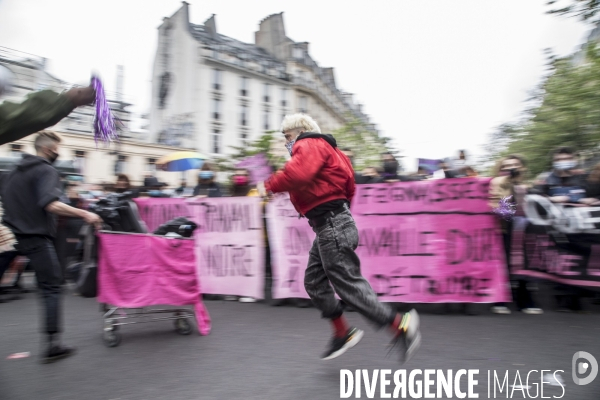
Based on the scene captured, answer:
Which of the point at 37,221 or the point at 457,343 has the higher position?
the point at 37,221

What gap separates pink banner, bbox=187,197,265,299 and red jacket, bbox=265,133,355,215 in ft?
10.8

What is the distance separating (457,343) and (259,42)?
62905mm

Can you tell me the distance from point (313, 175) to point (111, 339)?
2468mm

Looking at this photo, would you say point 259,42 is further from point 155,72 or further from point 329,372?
point 329,372

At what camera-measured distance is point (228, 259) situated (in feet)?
23.3

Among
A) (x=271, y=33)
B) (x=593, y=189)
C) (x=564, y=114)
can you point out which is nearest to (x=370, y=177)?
(x=593, y=189)

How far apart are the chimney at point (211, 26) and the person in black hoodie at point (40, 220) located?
53168 mm

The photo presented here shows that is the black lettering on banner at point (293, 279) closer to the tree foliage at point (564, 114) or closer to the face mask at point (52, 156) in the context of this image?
the face mask at point (52, 156)

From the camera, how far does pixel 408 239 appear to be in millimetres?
6188

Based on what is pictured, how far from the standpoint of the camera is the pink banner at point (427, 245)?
19.4 feet

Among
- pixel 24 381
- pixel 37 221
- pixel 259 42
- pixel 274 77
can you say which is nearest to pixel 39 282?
pixel 37 221

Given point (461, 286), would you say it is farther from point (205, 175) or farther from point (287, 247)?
point (205, 175)

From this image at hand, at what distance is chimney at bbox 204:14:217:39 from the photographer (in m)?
54.7

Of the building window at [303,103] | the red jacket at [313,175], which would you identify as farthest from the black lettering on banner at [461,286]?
the building window at [303,103]
